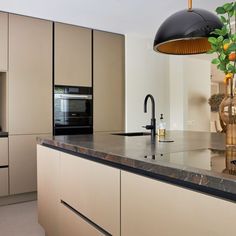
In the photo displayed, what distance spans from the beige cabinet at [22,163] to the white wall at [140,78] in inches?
63.8

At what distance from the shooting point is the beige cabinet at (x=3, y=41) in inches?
134

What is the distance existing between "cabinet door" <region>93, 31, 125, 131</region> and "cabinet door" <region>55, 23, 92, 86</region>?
142 mm

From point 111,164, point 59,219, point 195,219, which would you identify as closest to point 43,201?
point 59,219

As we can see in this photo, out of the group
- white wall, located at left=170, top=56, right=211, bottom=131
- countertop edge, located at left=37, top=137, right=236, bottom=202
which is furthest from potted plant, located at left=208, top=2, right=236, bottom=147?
white wall, located at left=170, top=56, right=211, bottom=131

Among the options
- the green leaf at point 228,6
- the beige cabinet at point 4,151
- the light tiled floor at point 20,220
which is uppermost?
the green leaf at point 228,6

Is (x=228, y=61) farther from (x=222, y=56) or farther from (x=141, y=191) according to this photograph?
(x=141, y=191)

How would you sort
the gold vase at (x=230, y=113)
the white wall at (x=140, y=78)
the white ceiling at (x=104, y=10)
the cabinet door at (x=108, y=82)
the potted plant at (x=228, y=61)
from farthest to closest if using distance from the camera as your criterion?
the white wall at (x=140, y=78)
the cabinet door at (x=108, y=82)
the white ceiling at (x=104, y=10)
the gold vase at (x=230, y=113)
the potted plant at (x=228, y=61)

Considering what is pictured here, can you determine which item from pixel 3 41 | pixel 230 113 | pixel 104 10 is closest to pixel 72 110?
pixel 3 41

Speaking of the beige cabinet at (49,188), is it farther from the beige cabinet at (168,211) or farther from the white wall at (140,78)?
the white wall at (140,78)

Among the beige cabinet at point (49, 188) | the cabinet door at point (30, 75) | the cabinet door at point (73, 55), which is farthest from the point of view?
the cabinet door at point (73, 55)

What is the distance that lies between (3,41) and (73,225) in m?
2.63

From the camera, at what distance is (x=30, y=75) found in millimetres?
3609

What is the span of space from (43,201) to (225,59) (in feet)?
5.91

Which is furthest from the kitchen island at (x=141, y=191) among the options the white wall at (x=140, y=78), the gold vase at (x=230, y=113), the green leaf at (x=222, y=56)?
the white wall at (x=140, y=78)
